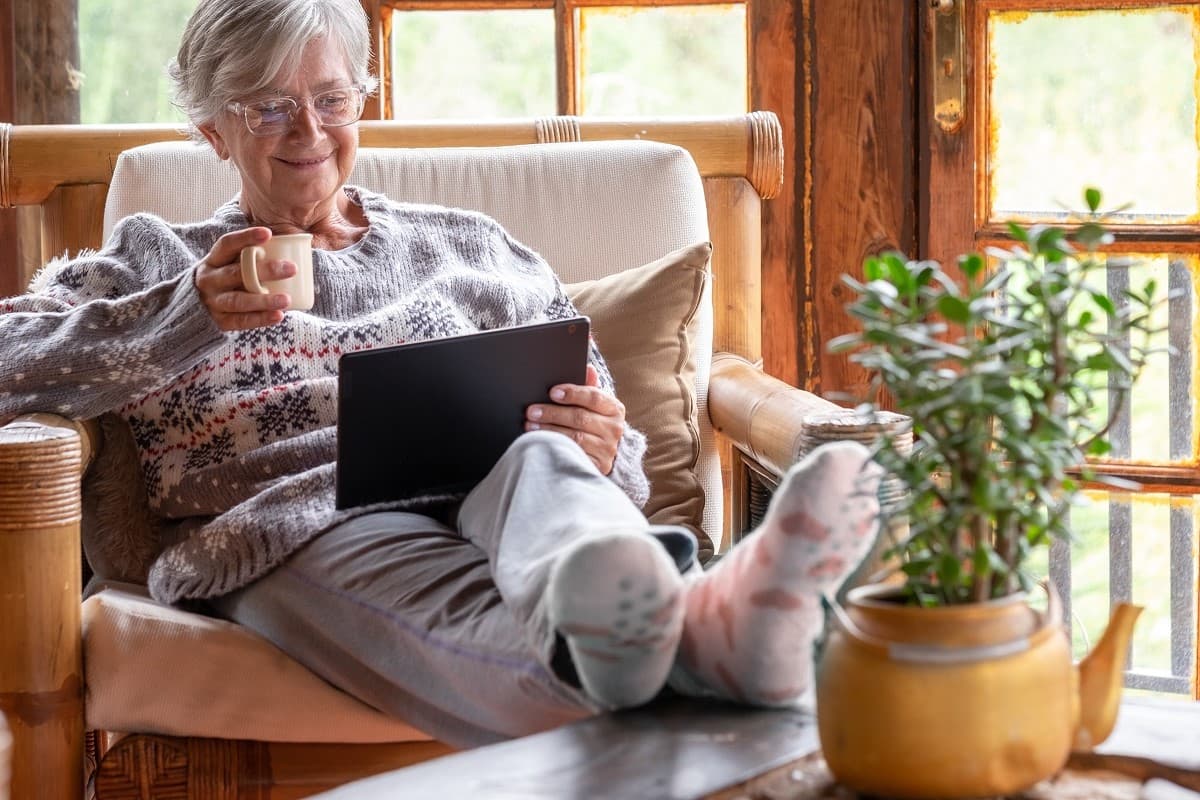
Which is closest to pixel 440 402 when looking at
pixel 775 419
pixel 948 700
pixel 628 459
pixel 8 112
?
pixel 628 459

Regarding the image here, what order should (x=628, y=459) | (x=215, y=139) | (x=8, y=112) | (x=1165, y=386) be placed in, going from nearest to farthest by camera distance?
(x=628, y=459) → (x=215, y=139) → (x=1165, y=386) → (x=8, y=112)

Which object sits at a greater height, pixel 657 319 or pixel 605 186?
pixel 605 186

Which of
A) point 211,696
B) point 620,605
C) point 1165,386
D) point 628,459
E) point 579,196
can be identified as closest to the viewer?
point 620,605

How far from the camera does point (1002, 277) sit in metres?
0.77

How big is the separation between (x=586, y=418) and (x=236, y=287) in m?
0.39

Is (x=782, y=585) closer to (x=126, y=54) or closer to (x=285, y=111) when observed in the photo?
(x=285, y=111)

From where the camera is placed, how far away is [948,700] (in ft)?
2.39

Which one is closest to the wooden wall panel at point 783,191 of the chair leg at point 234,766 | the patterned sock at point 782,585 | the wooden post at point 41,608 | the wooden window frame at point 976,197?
the wooden window frame at point 976,197

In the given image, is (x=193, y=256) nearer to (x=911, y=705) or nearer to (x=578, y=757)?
(x=578, y=757)

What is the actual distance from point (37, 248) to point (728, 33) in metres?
1.32

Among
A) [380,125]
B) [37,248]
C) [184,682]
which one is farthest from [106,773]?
[37,248]

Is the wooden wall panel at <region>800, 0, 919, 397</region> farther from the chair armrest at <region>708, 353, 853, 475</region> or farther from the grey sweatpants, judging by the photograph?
the grey sweatpants

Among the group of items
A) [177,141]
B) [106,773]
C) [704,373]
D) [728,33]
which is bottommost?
[106,773]

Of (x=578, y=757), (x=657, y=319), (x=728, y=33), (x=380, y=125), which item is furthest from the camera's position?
(x=728, y=33)
